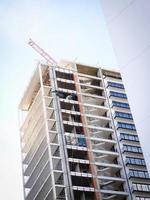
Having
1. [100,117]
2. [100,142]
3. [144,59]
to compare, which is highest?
[100,117]

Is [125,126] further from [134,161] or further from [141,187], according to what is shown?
[141,187]

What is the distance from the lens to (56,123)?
65938mm

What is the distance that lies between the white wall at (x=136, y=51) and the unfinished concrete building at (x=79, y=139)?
162ft

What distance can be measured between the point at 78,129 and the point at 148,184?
13657 mm

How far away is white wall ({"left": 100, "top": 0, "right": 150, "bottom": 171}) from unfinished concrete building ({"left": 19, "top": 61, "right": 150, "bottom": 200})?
49.5 metres

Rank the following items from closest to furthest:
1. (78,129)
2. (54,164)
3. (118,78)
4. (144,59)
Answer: (144,59) < (54,164) < (78,129) < (118,78)

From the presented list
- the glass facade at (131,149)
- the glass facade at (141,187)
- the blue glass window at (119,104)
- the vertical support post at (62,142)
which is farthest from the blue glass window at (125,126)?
the glass facade at (141,187)

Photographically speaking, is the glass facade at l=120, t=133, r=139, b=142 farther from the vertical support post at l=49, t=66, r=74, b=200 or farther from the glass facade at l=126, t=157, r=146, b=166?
the vertical support post at l=49, t=66, r=74, b=200

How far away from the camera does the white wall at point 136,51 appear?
8.39 meters

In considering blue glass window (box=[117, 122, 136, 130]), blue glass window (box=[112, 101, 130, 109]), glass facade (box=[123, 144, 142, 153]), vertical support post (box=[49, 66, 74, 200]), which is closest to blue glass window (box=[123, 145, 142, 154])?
glass facade (box=[123, 144, 142, 153])

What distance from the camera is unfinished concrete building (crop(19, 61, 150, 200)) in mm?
60781

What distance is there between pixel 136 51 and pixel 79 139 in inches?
2230

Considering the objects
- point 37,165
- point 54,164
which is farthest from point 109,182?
point 37,165

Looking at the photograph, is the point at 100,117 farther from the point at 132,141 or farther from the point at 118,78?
the point at 118,78
